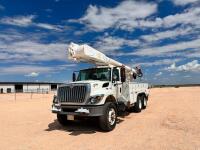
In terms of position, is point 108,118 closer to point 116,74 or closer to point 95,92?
point 95,92

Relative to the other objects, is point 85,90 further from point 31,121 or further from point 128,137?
point 31,121

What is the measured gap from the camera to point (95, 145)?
8.79 meters

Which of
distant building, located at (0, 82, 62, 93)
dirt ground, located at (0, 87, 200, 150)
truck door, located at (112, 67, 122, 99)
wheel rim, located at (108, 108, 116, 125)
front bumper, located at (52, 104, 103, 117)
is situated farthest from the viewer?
distant building, located at (0, 82, 62, 93)

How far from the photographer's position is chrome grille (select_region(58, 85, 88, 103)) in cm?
1095

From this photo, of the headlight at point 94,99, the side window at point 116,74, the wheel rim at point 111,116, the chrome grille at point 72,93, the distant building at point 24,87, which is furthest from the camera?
the distant building at point 24,87

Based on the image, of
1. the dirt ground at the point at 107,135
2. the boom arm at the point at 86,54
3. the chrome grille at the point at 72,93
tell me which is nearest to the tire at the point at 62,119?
the dirt ground at the point at 107,135

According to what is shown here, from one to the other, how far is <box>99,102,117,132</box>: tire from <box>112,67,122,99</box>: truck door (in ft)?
4.19

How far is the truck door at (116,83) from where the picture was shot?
41.4 feet

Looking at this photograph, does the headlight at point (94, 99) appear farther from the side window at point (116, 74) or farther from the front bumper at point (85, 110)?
the side window at point (116, 74)

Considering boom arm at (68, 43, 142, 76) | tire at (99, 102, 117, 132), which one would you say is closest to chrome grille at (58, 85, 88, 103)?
tire at (99, 102, 117, 132)

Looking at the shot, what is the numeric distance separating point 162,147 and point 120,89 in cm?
538

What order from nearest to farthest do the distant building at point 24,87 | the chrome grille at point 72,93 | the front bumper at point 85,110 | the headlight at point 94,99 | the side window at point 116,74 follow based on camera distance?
the front bumper at point 85,110, the headlight at point 94,99, the chrome grille at point 72,93, the side window at point 116,74, the distant building at point 24,87

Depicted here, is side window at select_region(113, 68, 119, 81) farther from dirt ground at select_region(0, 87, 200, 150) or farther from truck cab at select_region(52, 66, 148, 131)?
dirt ground at select_region(0, 87, 200, 150)

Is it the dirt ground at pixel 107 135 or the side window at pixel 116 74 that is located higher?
the side window at pixel 116 74
